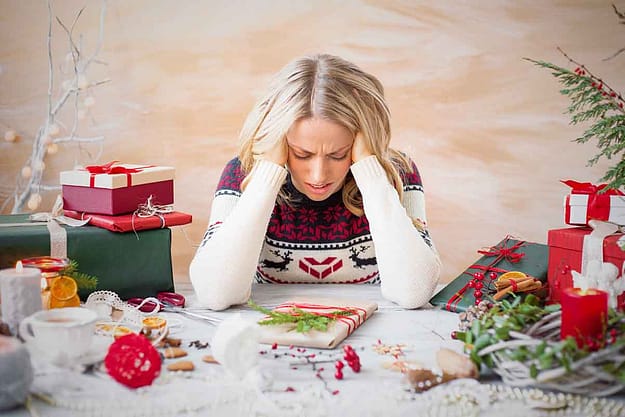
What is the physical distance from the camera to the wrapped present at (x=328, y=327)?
4.37ft

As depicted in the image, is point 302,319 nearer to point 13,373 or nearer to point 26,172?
point 13,373

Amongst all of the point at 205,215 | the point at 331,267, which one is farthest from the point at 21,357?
the point at 205,215

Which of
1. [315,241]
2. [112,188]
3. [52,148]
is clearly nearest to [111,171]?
[112,188]

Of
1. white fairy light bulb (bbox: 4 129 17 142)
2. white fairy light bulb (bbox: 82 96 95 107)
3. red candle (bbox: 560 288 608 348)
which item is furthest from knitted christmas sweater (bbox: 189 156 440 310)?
white fairy light bulb (bbox: 4 129 17 142)

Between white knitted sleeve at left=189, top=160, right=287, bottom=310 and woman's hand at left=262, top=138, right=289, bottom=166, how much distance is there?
1cm

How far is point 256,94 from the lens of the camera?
9.55 ft

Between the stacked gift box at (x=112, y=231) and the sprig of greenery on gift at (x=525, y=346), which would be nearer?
the sprig of greenery on gift at (x=525, y=346)

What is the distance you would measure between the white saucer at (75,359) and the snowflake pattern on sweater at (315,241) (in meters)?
0.71

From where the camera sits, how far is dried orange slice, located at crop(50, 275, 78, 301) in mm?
1422

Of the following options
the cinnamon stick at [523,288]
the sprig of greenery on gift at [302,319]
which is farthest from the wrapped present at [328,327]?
the cinnamon stick at [523,288]

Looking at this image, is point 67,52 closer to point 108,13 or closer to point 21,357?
point 108,13

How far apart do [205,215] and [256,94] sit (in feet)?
1.80

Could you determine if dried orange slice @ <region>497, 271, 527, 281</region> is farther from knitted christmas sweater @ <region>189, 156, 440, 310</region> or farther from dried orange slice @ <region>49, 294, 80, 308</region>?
dried orange slice @ <region>49, 294, 80, 308</region>

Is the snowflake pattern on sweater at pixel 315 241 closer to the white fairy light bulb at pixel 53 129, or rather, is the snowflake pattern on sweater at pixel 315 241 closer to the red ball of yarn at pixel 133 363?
the red ball of yarn at pixel 133 363
